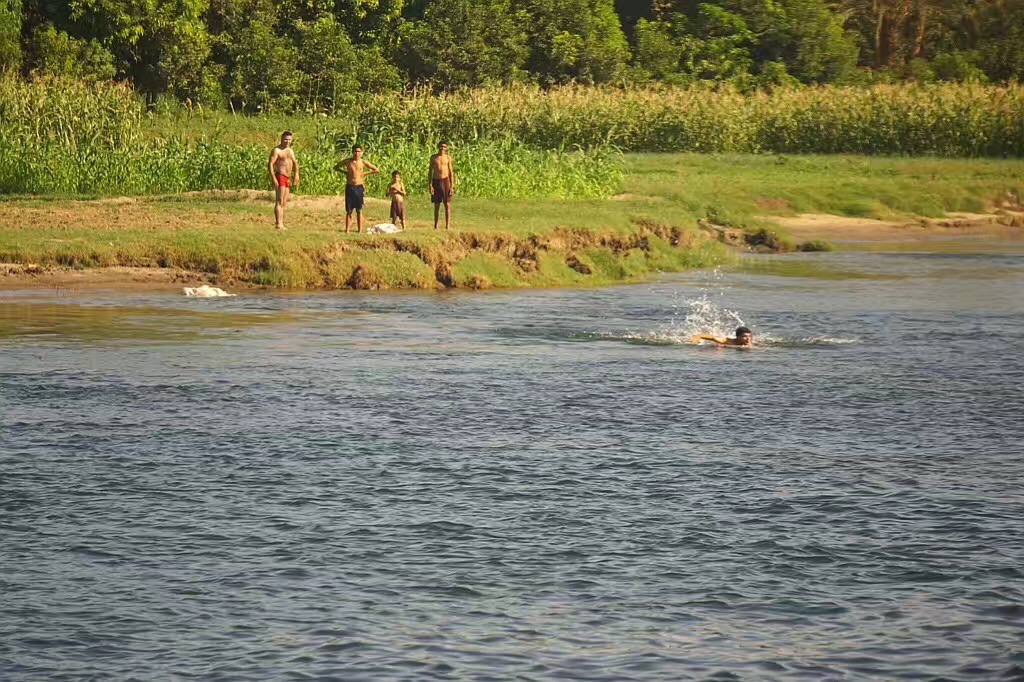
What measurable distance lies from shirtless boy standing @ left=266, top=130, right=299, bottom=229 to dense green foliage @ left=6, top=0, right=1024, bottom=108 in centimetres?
1735

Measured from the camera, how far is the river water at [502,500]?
8.82 meters

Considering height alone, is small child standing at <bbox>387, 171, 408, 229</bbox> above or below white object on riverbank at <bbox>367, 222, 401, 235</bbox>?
above

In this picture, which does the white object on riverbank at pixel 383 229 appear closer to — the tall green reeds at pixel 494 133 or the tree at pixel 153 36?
the tall green reeds at pixel 494 133

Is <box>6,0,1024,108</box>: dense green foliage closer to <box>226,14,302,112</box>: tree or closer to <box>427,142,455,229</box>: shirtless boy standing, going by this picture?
<box>226,14,302,112</box>: tree

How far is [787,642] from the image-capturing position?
884 cm

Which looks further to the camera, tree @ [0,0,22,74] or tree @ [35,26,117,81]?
tree @ [35,26,117,81]

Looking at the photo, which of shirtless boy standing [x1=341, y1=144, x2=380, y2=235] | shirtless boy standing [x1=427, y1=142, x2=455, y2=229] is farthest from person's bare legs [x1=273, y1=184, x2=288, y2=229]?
shirtless boy standing [x1=427, y1=142, x2=455, y2=229]

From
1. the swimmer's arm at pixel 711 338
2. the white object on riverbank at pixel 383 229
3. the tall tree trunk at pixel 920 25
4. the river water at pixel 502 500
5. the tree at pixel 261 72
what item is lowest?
the river water at pixel 502 500

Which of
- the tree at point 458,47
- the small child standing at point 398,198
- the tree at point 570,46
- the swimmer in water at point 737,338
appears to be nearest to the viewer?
the swimmer in water at point 737,338

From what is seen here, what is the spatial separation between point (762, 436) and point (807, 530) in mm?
3337

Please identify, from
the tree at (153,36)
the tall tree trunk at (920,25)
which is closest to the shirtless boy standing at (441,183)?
the tree at (153,36)

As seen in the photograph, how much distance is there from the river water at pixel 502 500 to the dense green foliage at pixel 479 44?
26304 mm

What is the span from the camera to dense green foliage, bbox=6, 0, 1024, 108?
47375mm

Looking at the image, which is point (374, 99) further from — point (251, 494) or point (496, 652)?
point (496, 652)
